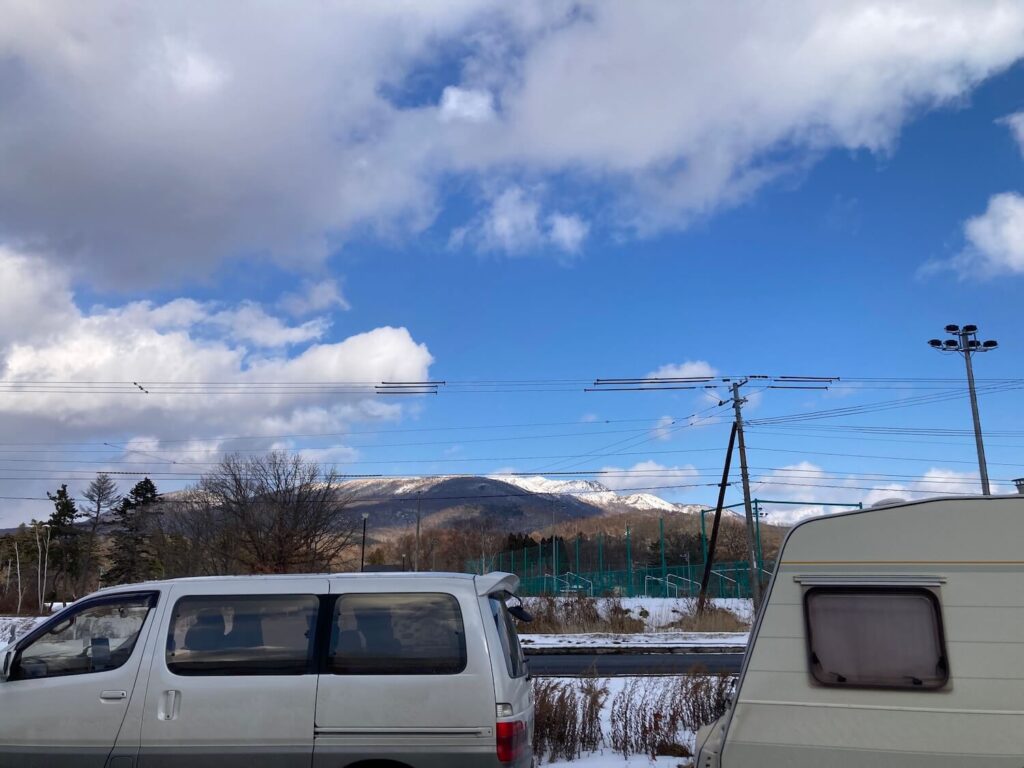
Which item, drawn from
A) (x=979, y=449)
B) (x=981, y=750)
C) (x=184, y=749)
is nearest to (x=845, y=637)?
(x=981, y=750)

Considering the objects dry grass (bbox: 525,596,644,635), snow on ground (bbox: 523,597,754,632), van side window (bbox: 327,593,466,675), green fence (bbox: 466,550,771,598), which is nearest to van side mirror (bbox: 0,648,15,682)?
van side window (bbox: 327,593,466,675)

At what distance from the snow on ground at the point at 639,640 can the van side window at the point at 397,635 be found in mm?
17727

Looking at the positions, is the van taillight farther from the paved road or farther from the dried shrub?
the paved road

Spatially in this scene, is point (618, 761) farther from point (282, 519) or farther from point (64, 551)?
point (64, 551)

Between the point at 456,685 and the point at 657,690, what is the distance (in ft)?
18.0

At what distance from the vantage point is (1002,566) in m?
4.23

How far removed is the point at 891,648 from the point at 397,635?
3.34m

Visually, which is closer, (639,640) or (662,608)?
(639,640)

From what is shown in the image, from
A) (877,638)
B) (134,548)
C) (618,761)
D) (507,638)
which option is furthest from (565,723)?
(134,548)

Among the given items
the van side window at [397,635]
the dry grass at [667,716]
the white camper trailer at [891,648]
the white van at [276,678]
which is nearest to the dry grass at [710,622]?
the dry grass at [667,716]

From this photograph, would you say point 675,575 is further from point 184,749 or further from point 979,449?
point 184,749

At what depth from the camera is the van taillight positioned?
5570mm

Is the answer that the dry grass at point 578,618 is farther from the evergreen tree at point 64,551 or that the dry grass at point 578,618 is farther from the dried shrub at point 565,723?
the evergreen tree at point 64,551

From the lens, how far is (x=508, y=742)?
18.4ft
